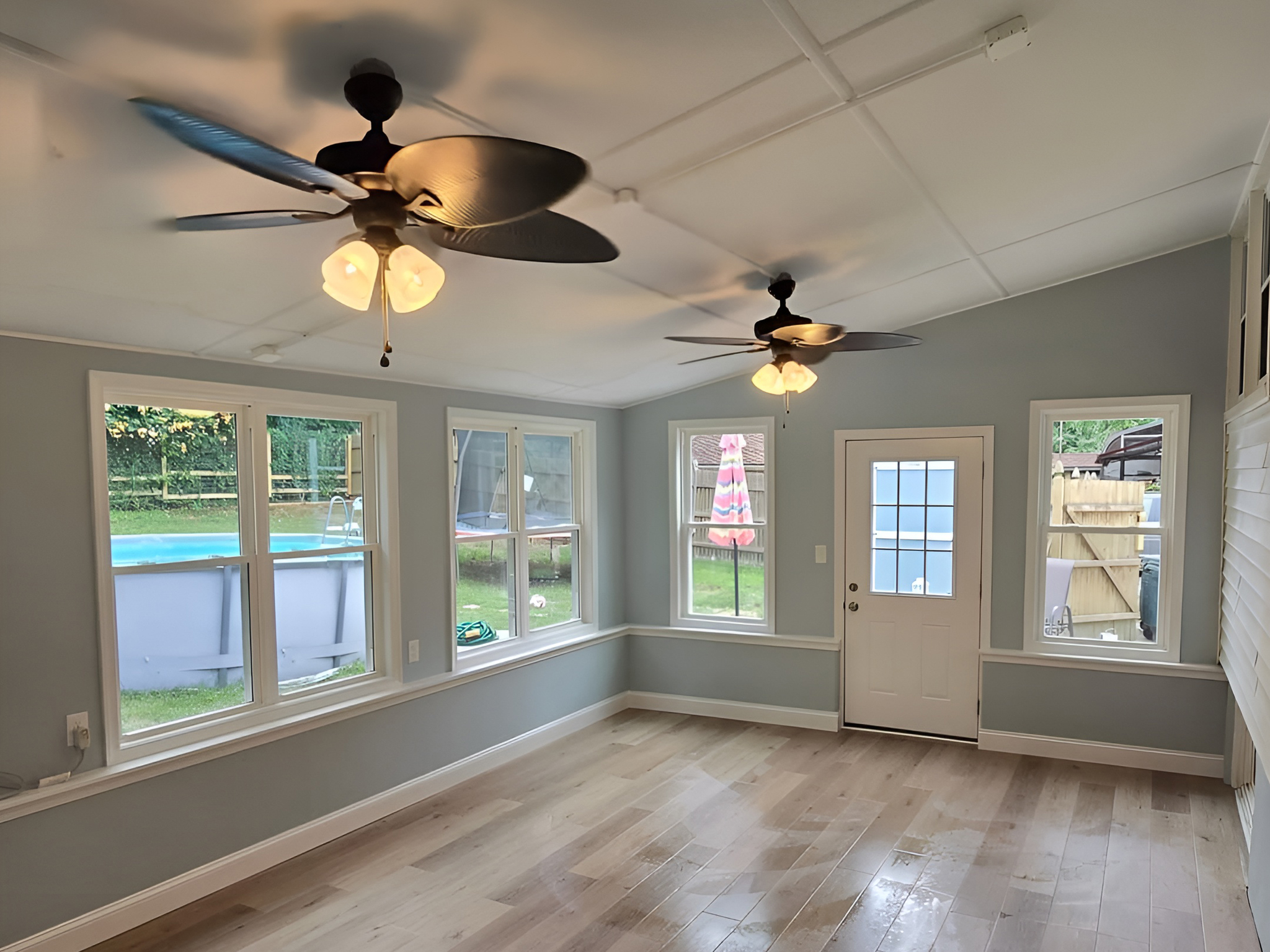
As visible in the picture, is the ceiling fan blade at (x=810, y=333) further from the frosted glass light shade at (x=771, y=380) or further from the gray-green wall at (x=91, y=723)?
the gray-green wall at (x=91, y=723)

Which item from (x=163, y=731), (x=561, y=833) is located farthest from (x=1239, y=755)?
(x=163, y=731)

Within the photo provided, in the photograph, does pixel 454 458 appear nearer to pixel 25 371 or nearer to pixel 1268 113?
pixel 25 371

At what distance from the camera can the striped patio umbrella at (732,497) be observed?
18.6 ft

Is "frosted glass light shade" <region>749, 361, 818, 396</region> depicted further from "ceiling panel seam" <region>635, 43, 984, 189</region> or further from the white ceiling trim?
the white ceiling trim

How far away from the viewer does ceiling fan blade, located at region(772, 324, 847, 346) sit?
3236 millimetres

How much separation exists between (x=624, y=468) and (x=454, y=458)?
5.67ft

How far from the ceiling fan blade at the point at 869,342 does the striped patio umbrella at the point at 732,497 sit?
6.98ft

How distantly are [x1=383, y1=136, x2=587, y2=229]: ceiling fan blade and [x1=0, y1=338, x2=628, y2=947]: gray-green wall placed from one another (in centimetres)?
224

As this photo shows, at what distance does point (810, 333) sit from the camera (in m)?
3.28

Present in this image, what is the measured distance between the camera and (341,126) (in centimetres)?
191

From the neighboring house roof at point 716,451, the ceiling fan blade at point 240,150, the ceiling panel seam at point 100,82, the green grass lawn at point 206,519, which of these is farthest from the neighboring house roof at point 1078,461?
the ceiling fan blade at point 240,150

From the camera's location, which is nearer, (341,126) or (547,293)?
(341,126)

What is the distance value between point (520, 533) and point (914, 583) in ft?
8.51

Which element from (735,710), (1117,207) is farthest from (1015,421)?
(735,710)
